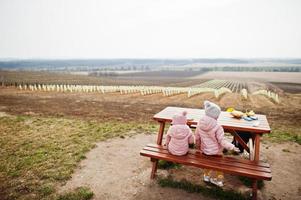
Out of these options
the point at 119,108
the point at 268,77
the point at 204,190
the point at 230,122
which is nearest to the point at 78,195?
the point at 204,190

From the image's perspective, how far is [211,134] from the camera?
423 cm

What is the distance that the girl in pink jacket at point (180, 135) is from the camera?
430cm

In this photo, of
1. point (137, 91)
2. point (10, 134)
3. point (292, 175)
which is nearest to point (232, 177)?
point (292, 175)

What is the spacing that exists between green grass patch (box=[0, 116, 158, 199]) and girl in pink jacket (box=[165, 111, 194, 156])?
8.61 ft

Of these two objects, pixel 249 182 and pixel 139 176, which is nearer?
pixel 249 182

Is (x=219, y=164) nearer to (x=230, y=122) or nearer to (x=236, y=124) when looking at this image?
(x=236, y=124)

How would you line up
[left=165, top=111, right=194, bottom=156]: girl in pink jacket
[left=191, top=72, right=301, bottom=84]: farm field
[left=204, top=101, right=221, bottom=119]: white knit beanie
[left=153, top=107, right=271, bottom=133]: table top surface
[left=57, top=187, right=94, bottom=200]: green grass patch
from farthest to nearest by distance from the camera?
[left=191, top=72, right=301, bottom=84]: farm field < [left=153, top=107, right=271, bottom=133]: table top surface < [left=165, top=111, right=194, bottom=156]: girl in pink jacket < [left=57, top=187, right=94, bottom=200]: green grass patch < [left=204, top=101, right=221, bottom=119]: white knit beanie

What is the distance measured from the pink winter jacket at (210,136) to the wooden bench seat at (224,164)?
0.16m

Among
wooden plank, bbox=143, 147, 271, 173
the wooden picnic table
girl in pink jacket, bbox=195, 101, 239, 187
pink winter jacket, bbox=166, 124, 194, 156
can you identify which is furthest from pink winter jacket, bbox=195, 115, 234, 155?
the wooden picnic table

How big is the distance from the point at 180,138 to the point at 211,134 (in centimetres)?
61

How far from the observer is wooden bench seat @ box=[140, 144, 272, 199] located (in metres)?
3.74

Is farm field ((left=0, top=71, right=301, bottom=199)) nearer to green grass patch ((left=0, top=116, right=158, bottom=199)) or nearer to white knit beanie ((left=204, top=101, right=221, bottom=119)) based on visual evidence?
green grass patch ((left=0, top=116, right=158, bottom=199))

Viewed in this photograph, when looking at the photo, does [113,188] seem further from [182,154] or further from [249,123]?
[249,123]

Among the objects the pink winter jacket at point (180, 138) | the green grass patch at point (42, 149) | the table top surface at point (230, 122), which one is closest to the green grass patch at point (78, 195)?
the green grass patch at point (42, 149)
